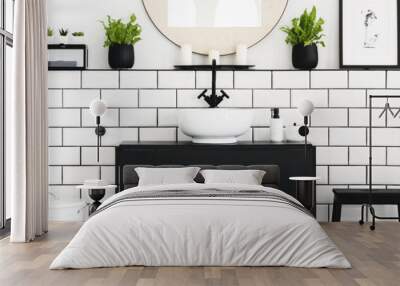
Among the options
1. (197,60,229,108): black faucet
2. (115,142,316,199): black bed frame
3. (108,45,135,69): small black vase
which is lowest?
(115,142,316,199): black bed frame

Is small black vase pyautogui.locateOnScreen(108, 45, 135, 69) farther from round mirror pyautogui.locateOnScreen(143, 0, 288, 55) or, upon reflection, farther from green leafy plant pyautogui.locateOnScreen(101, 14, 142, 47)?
round mirror pyautogui.locateOnScreen(143, 0, 288, 55)

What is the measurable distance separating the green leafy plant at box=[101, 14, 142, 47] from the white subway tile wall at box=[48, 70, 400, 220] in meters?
0.30

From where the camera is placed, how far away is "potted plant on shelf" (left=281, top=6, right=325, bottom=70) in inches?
246

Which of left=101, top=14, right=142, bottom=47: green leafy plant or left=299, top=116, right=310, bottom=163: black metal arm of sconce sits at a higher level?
left=101, top=14, right=142, bottom=47: green leafy plant

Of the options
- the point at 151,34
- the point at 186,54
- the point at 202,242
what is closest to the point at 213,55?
the point at 186,54

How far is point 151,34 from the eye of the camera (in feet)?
21.3

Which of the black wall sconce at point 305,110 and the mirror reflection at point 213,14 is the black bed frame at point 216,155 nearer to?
the black wall sconce at point 305,110

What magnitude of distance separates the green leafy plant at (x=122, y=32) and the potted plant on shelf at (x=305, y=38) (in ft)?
4.50

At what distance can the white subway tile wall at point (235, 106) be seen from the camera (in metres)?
6.43

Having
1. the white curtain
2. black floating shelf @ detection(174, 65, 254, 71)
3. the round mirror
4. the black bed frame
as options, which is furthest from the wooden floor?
the round mirror

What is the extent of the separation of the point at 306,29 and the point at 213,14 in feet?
2.88

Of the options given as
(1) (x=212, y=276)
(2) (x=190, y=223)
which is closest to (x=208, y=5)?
(2) (x=190, y=223)

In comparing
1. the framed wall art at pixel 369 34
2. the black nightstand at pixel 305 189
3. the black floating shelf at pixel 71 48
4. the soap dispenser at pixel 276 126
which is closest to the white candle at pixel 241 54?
the soap dispenser at pixel 276 126

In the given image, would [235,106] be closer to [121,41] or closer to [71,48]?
[121,41]
